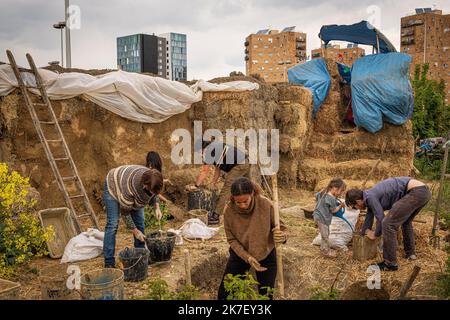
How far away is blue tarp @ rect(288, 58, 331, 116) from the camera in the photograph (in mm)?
13094

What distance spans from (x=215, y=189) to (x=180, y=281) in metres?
3.47

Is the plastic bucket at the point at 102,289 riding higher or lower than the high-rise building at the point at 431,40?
lower

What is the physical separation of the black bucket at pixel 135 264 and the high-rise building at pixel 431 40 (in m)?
38.8

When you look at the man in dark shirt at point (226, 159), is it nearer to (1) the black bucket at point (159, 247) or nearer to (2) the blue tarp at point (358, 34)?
(1) the black bucket at point (159, 247)

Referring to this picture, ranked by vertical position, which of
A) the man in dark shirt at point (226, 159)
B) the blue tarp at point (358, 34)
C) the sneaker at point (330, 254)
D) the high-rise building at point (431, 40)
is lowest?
the sneaker at point (330, 254)

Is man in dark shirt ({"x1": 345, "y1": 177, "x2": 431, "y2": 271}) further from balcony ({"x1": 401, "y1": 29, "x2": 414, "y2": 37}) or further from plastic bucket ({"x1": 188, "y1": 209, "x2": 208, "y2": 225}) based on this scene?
balcony ({"x1": 401, "y1": 29, "x2": 414, "y2": 37})

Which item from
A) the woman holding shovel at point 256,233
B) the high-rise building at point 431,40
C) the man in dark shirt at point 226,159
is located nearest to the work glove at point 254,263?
the woman holding shovel at point 256,233

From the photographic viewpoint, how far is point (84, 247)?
18.6ft

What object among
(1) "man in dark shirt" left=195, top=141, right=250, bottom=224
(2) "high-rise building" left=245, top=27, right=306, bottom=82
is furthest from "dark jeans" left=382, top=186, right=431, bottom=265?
(2) "high-rise building" left=245, top=27, right=306, bottom=82

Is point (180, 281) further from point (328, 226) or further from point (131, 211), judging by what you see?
point (328, 226)

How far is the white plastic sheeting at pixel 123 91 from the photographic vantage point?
7.22 m

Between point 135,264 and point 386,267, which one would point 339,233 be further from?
point 135,264

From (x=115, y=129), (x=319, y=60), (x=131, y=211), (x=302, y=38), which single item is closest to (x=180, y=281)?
(x=131, y=211)

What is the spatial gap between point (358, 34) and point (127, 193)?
39.0ft
